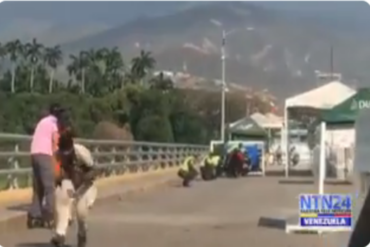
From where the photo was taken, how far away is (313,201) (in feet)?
→ 34.7

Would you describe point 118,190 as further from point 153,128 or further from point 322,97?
point 322,97

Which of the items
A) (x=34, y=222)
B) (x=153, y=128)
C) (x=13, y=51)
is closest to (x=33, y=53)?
(x=13, y=51)

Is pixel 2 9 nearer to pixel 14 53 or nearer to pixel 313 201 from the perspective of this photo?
pixel 313 201

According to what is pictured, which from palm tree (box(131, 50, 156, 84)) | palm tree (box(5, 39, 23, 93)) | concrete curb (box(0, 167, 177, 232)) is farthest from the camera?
palm tree (box(131, 50, 156, 84))

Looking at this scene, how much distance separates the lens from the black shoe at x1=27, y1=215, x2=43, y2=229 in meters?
12.3

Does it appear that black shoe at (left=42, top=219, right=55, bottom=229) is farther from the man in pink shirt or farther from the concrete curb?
the concrete curb

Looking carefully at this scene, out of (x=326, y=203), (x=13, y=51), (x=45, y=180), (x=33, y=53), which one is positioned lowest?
(x=326, y=203)

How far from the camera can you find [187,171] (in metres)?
25.6

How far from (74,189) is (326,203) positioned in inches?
93.7

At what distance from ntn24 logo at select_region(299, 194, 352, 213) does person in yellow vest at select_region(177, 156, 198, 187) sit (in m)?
14.5

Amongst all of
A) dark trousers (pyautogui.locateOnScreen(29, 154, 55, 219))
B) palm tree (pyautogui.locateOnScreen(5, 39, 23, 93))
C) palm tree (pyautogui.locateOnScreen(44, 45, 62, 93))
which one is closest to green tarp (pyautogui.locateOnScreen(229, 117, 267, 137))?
palm tree (pyautogui.locateOnScreen(44, 45, 62, 93))

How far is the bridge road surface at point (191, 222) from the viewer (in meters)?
11.6

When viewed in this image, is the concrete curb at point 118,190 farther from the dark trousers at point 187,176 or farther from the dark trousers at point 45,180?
the dark trousers at point 45,180

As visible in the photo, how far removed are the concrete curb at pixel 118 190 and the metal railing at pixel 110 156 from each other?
175 millimetres
